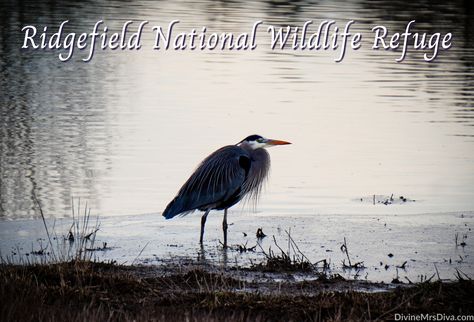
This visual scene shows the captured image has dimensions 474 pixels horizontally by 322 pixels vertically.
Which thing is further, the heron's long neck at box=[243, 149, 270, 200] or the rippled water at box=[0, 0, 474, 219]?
the rippled water at box=[0, 0, 474, 219]

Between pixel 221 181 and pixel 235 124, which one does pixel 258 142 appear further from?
pixel 235 124

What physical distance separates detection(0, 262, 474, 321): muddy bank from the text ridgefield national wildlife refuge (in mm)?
18812

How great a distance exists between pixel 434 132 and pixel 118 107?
18.5 ft

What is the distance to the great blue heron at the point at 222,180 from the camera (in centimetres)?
1038

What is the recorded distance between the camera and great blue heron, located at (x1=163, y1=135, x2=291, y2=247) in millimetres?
10383

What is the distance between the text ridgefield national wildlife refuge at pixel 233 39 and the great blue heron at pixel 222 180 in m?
15.7

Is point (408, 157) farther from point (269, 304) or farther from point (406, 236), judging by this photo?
point (269, 304)

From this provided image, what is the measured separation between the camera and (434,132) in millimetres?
16703

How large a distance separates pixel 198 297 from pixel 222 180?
3529mm

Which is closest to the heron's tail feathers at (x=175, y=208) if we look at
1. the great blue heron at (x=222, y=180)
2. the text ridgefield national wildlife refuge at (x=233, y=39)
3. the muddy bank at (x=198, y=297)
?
the great blue heron at (x=222, y=180)

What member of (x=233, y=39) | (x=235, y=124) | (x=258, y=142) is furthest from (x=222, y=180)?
(x=233, y=39)
